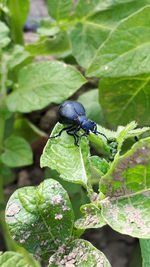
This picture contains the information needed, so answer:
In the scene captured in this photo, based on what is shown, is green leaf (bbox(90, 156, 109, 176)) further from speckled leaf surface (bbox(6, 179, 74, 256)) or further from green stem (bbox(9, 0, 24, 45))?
green stem (bbox(9, 0, 24, 45))

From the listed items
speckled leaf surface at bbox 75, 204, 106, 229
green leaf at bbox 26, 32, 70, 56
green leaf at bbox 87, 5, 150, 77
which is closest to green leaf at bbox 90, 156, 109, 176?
speckled leaf surface at bbox 75, 204, 106, 229

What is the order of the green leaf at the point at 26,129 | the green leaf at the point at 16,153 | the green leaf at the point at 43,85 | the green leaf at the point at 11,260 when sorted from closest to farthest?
the green leaf at the point at 11,260, the green leaf at the point at 43,85, the green leaf at the point at 16,153, the green leaf at the point at 26,129

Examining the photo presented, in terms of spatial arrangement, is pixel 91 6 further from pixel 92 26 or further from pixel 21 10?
pixel 21 10

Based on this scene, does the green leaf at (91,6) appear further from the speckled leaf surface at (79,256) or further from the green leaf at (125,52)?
the speckled leaf surface at (79,256)

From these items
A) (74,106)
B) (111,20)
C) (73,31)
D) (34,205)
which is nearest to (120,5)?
(111,20)

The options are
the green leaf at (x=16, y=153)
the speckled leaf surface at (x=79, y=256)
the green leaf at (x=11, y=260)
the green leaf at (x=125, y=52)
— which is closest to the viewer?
the speckled leaf surface at (x=79, y=256)

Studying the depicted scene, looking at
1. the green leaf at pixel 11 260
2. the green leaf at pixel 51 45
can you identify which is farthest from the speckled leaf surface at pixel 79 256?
the green leaf at pixel 51 45

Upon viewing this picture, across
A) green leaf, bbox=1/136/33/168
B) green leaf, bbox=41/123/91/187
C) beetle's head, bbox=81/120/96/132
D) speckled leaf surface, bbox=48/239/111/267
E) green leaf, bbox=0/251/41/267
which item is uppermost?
green leaf, bbox=41/123/91/187
